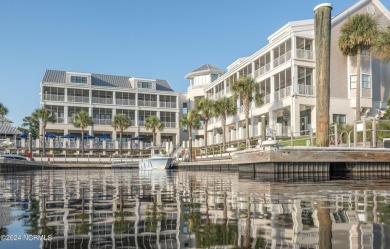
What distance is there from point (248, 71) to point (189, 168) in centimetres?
1536

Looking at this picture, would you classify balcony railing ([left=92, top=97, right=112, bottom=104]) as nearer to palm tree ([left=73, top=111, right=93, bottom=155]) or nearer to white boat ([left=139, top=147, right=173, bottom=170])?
palm tree ([left=73, top=111, right=93, bottom=155])

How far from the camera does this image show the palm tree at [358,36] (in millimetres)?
31266

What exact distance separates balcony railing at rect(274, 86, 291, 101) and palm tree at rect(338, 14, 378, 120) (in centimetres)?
600

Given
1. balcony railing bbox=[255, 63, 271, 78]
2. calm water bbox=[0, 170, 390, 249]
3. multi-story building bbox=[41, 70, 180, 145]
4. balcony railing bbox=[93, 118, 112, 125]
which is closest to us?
calm water bbox=[0, 170, 390, 249]

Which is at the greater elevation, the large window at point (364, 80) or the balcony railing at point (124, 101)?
the balcony railing at point (124, 101)

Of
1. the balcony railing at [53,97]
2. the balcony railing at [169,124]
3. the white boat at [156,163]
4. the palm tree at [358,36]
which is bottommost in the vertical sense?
the white boat at [156,163]

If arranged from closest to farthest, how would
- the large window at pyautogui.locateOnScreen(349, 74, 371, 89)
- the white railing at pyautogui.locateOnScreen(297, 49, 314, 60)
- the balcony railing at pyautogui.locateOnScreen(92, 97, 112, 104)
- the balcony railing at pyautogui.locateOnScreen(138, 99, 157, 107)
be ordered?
the white railing at pyautogui.locateOnScreen(297, 49, 314, 60)
the large window at pyautogui.locateOnScreen(349, 74, 371, 89)
the balcony railing at pyautogui.locateOnScreen(92, 97, 112, 104)
the balcony railing at pyautogui.locateOnScreen(138, 99, 157, 107)

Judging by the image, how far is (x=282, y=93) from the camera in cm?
3697

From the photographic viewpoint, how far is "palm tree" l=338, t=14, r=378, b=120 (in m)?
31.3

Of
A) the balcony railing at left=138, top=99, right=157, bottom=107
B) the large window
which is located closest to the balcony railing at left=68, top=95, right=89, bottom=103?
the balcony railing at left=138, top=99, right=157, bottom=107

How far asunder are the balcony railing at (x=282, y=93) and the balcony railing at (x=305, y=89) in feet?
4.15

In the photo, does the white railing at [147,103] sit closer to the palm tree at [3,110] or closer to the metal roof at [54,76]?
the metal roof at [54,76]

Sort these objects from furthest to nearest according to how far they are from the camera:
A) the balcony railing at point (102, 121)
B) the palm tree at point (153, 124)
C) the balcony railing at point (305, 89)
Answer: the balcony railing at point (102, 121) → the palm tree at point (153, 124) → the balcony railing at point (305, 89)

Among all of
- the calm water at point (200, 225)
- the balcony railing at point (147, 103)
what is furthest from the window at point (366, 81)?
the balcony railing at point (147, 103)
